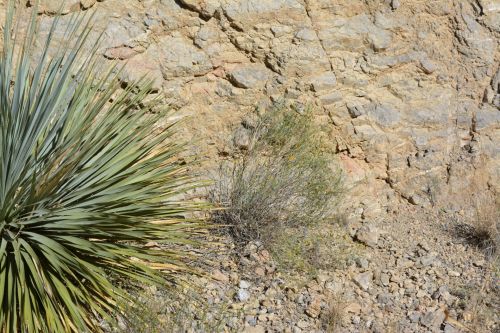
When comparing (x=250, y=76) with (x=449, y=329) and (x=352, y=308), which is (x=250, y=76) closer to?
(x=352, y=308)

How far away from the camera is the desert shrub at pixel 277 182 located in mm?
4789

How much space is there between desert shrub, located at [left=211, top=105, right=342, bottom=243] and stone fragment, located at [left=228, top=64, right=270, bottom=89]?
25 cm

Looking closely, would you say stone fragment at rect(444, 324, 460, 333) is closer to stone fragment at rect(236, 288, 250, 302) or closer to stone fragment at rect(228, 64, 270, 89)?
stone fragment at rect(236, 288, 250, 302)

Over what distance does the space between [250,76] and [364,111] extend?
1050 millimetres

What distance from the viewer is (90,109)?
373 centimetres

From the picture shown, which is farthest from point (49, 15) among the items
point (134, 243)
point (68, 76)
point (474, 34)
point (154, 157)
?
point (474, 34)

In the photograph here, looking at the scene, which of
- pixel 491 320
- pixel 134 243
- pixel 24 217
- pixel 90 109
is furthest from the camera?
pixel 491 320

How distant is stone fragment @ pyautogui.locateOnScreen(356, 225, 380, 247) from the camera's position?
5.15 meters

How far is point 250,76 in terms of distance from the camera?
518 centimetres

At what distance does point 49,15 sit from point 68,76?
0.97 m

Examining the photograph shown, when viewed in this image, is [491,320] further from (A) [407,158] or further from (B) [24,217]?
(B) [24,217]

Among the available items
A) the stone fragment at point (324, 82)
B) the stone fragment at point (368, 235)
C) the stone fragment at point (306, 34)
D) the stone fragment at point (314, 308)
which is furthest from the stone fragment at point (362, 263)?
the stone fragment at point (306, 34)

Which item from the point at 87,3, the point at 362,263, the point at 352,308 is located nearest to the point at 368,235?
the point at 362,263

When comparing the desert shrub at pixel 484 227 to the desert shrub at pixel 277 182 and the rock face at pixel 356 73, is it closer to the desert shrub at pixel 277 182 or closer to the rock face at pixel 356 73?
the rock face at pixel 356 73
